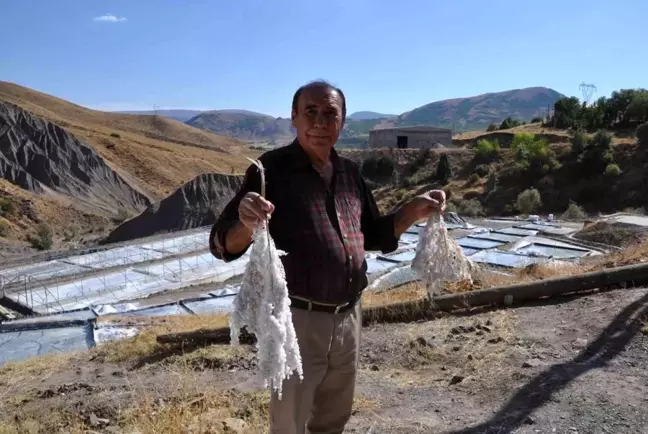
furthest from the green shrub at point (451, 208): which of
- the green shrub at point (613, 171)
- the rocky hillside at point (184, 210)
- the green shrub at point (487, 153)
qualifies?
the rocky hillside at point (184, 210)

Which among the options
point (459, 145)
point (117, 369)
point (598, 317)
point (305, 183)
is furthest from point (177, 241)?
point (459, 145)

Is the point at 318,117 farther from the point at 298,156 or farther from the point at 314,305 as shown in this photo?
the point at 314,305

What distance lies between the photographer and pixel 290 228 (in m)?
1.81

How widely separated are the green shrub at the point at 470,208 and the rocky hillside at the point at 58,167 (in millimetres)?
20246

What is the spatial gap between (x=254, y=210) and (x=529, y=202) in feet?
86.8

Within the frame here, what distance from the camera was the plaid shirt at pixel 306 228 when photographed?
1.80 meters

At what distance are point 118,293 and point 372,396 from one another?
10.6 m

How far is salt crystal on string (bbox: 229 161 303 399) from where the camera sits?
1.60 meters

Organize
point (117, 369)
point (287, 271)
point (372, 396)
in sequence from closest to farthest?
point (287, 271)
point (372, 396)
point (117, 369)

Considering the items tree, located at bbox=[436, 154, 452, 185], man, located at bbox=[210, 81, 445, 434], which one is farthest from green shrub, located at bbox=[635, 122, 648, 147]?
man, located at bbox=[210, 81, 445, 434]

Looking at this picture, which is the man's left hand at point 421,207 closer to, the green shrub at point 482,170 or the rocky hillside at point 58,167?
the green shrub at point 482,170

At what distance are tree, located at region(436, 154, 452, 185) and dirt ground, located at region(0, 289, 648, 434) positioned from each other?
95.8ft

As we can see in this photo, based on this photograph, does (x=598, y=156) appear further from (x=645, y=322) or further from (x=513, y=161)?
(x=645, y=322)

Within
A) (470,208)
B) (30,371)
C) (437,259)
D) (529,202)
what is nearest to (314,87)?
(437,259)
